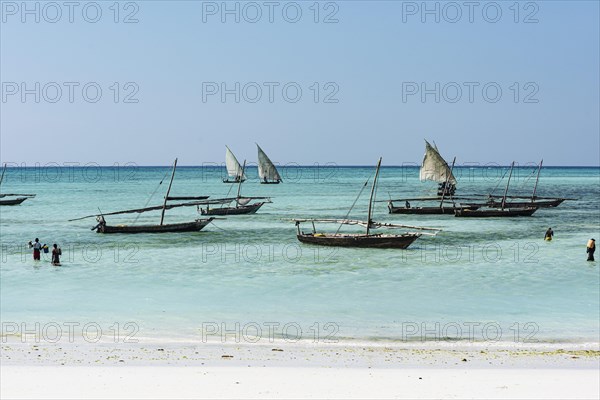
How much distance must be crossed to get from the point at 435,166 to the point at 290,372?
209 feet

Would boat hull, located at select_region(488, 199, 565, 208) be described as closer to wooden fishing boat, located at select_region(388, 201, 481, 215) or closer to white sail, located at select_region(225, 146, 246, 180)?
wooden fishing boat, located at select_region(388, 201, 481, 215)

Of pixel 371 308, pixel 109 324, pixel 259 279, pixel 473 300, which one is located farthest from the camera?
pixel 259 279

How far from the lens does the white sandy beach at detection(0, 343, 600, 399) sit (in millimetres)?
13305

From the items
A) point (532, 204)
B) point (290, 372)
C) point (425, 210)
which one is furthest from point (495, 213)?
point (290, 372)

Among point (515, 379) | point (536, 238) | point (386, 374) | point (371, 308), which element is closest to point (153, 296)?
point (371, 308)

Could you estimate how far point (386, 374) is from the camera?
1480 cm

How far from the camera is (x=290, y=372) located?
49.2 ft

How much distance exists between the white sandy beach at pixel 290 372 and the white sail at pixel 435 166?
192 ft

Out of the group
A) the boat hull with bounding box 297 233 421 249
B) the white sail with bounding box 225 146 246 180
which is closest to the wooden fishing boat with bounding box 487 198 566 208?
the boat hull with bounding box 297 233 421 249

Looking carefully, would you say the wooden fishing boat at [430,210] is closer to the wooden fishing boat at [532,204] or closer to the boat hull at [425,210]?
the boat hull at [425,210]

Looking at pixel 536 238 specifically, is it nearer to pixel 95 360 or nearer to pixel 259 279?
pixel 259 279

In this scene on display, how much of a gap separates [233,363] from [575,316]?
12.1 m

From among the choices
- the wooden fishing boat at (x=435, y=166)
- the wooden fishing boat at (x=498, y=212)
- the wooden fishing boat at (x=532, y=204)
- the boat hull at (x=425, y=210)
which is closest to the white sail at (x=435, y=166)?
the wooden fishing boat at (x=435, y=166)

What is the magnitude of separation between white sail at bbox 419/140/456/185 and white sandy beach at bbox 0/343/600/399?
192 ft
